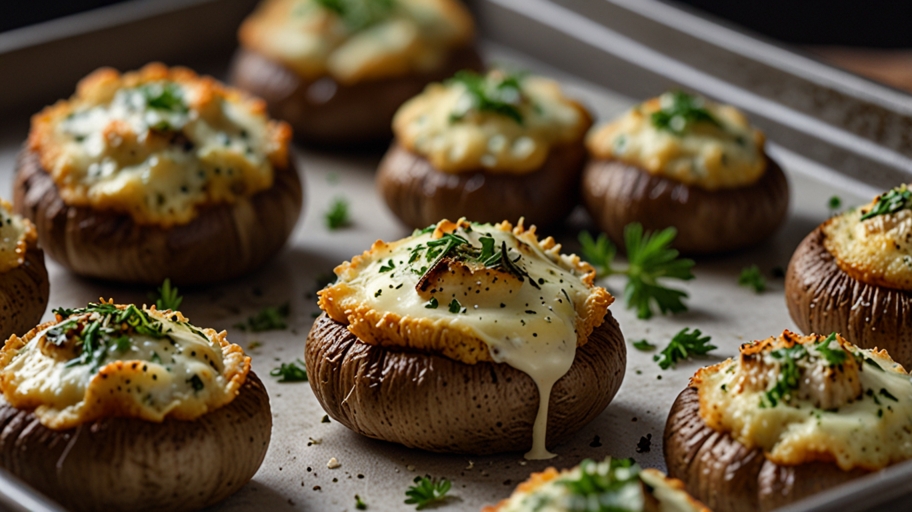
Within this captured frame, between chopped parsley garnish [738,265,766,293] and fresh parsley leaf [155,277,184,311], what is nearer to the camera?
fresh parsley leaf [155,277,184,311]

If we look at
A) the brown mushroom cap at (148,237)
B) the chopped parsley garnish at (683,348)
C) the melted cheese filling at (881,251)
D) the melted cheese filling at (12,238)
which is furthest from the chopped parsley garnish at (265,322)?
the melted cheese filling at (881,251)

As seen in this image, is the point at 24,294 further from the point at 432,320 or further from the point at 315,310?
the point at 432,320

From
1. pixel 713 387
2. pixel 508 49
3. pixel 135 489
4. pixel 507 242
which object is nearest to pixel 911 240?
pixel 713 387

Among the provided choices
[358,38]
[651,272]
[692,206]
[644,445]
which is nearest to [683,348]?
[651,272]

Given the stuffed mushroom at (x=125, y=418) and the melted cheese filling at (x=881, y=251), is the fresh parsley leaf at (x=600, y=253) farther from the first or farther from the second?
the stuffed mushroom at (x=125, y=418)

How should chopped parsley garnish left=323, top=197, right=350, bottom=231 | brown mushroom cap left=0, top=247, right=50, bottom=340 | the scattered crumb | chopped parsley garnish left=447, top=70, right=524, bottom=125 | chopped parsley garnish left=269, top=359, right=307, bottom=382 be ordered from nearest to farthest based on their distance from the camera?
the scattered crumb
brown mushroom cap left=0, top=247, right=50, bottom=340
chopped parsley garnish left=269, top=359, right=307, bottom=382
chopped parsley garnish left=447, top=70, right=524, bottom=125
chopped parsley garnish left=323, top=197, right=350, bottom=231

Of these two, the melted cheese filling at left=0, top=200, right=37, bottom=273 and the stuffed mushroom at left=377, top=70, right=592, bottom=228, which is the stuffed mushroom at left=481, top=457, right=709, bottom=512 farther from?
the stuffed mushroom at left=377, top=70, right=592, bottom=228

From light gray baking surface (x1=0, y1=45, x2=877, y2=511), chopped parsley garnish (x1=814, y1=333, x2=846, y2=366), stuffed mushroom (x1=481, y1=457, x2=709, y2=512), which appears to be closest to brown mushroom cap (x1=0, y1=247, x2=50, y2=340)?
light gray baking surface (x1=0, y1=45, x2=877, y2=511)
